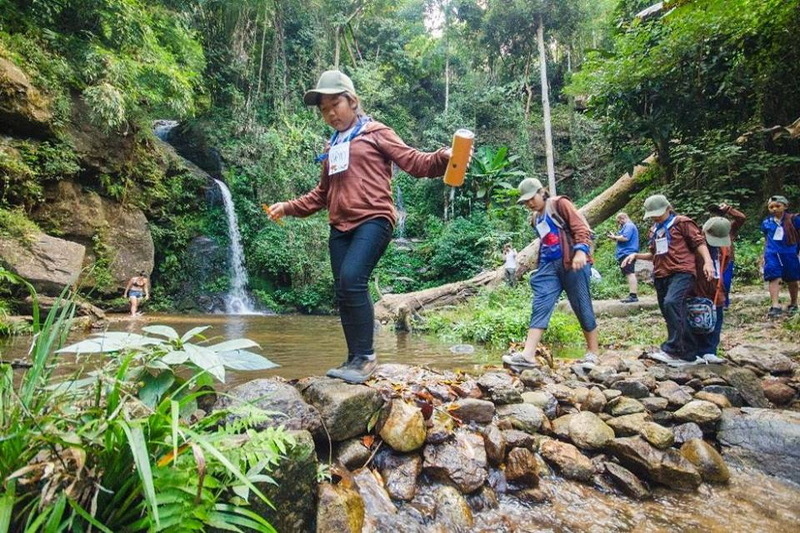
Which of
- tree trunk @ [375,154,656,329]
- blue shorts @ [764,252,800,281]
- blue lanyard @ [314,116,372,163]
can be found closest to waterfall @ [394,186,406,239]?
tree trunk @ [375,154,656,329]

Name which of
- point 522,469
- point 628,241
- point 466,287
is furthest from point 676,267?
point 466,287

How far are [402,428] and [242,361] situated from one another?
0.97m

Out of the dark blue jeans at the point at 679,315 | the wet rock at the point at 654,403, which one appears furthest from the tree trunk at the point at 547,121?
the wet rock at the point at 654,403

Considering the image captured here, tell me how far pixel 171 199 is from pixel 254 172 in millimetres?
3382

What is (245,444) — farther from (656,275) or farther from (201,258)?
(201,258)

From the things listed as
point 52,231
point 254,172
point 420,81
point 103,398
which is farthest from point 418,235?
point 103,398

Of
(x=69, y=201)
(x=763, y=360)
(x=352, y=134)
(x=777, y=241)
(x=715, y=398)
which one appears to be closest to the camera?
(x=352, y=134)

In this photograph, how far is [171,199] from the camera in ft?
49.8

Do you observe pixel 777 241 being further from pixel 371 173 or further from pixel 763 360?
pixel 371 173

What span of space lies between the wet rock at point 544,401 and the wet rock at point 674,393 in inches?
35.3

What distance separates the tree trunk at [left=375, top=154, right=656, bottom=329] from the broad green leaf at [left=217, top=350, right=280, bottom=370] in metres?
6.85

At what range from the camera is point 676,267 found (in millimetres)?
4074

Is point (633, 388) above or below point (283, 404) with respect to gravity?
below

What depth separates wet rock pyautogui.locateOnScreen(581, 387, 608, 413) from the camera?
2.93 meters
